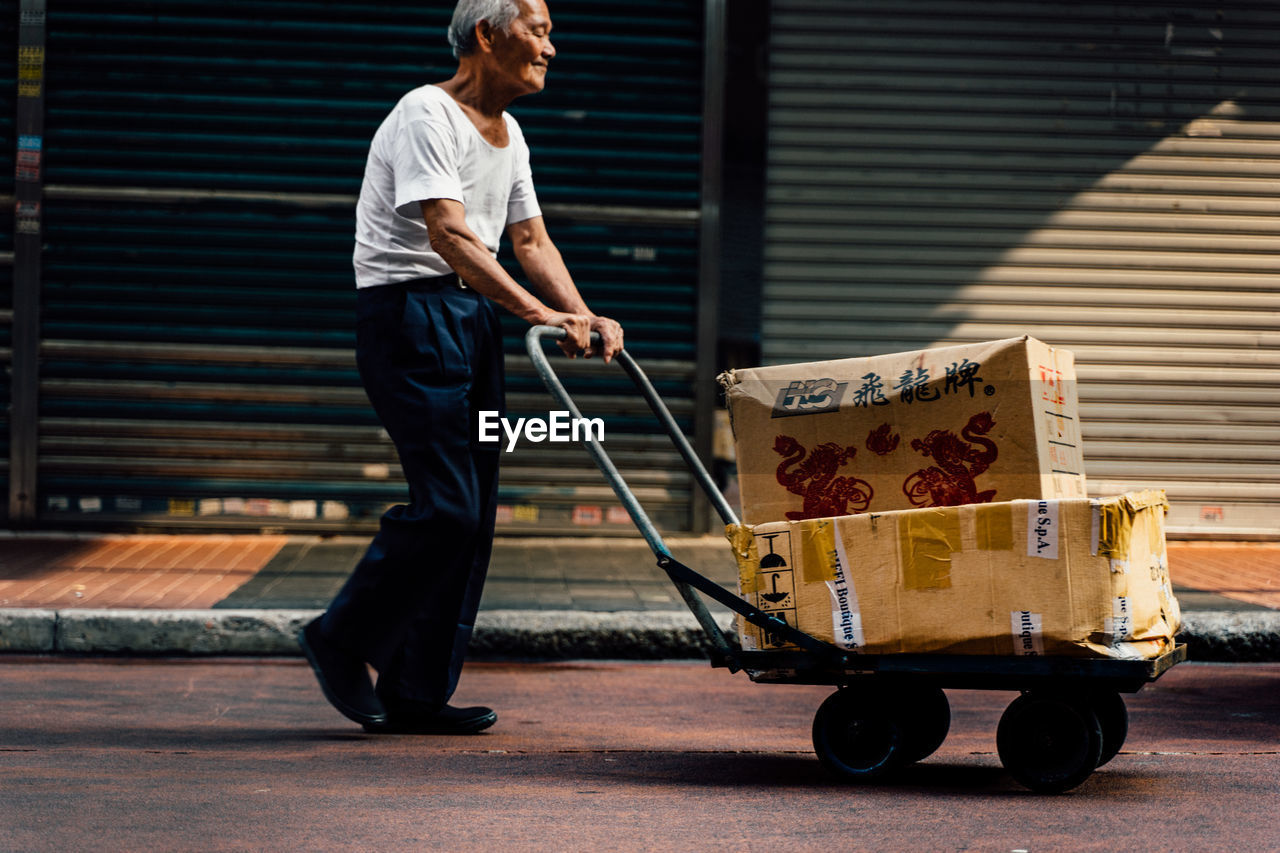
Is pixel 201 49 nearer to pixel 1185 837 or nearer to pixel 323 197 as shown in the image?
pixel 323 197

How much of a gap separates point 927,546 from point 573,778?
1087 mm

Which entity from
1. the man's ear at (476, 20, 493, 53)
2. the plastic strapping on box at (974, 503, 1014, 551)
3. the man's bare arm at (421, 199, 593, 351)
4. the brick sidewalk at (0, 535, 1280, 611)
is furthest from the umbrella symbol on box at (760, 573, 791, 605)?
the brick sidewalk at (0, 535, 1280, 611)

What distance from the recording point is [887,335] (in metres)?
8.69

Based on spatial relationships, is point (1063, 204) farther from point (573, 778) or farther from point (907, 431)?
point (573, 778)

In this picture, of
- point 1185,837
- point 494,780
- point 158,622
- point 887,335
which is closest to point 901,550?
point 1185,837

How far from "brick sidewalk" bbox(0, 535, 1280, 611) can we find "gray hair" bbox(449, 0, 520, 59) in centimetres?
268

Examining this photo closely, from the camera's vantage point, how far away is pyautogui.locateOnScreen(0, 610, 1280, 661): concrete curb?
5.76m

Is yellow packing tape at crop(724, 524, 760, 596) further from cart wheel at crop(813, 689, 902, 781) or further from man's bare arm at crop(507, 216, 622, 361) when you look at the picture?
man's bare arm at crop(507, 216, 622, 361)

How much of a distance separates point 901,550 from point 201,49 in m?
6.18

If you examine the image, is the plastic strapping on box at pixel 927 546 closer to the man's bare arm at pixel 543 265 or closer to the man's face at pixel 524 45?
the man's bare arm at pixel 543 265

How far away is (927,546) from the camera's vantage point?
3.45 meters

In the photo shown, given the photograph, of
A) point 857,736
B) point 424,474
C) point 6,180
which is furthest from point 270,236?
point 857,736

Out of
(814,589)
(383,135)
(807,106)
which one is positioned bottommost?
(814,589)

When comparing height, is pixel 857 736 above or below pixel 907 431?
below
